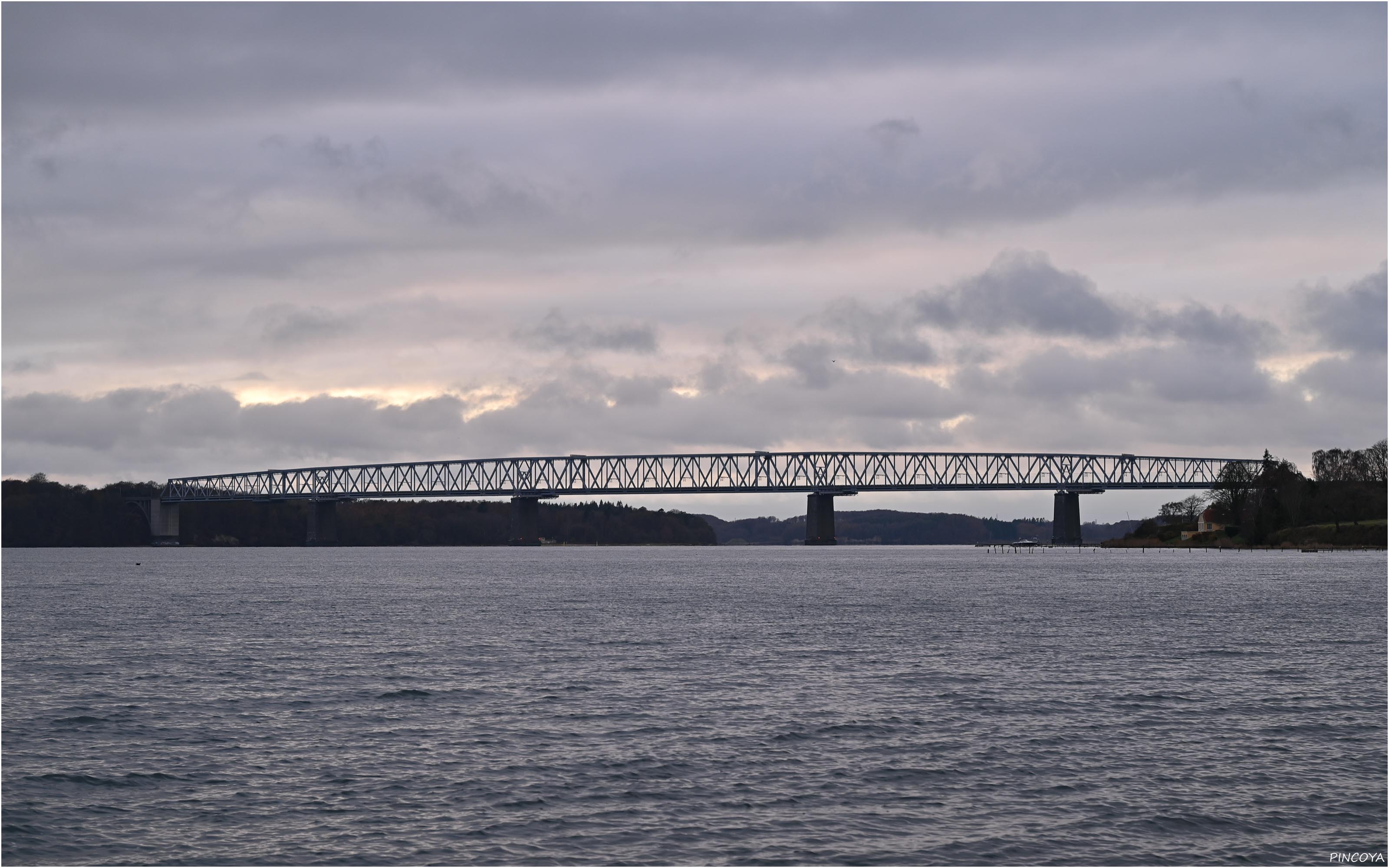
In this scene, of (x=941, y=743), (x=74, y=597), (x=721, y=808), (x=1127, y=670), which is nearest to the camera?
(x=721, y=808)

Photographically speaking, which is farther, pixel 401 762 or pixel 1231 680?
pixel 1231 680

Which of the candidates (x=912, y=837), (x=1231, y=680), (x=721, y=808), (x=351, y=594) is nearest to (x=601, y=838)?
(x=721, y=808)

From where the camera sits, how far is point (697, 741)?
3347 cm

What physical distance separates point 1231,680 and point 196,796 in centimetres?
Answer: 3341

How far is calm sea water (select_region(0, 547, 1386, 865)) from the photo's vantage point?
24.7m

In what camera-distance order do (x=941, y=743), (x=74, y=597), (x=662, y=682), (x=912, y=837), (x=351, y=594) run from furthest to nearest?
(x=351, y=594) → (x=74, y=597) → (x=662, y=682) → (x=941, y=743) → (x=912, y=837)

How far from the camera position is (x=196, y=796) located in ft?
91.3

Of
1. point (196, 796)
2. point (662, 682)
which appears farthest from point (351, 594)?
point (196, 796)

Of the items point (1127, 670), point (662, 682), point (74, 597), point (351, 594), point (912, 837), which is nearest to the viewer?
point (912, 837)

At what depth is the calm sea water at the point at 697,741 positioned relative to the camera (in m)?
24.7

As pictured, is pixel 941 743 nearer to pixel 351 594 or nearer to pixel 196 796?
pixel 196 796

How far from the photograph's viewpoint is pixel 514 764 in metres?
30.6

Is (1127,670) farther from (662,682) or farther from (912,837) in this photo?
(912,837)

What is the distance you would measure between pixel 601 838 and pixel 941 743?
Answer: 1165cm
